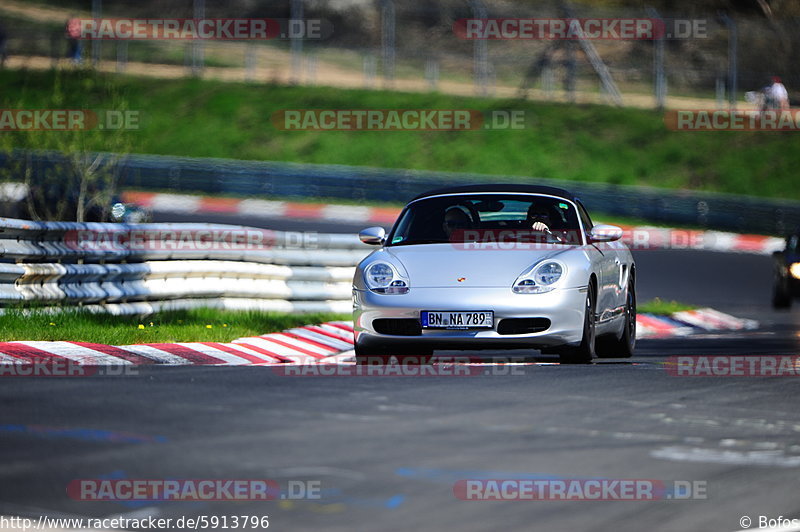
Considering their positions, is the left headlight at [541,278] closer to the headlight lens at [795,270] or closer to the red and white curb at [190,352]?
the red and white curb at [190,352]

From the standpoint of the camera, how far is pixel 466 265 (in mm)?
10906

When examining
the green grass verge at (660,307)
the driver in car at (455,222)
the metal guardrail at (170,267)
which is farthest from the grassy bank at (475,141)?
the driver in car at (455,222)

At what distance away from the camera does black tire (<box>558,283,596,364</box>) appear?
436 inches

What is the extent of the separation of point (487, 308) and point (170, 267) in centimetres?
467

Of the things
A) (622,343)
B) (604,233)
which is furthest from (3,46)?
(604,233)

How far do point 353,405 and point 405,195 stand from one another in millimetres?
27895

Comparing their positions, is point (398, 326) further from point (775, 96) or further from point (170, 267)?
point (775, 96)

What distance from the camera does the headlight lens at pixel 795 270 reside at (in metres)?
20.7

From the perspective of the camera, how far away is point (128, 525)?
5.31 metres

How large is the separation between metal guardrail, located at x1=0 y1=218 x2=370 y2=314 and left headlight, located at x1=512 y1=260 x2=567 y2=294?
438 centimetres

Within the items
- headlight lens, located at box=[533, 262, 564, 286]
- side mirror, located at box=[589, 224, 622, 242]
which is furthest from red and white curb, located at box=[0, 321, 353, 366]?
side mirror, located at box=[589, 224, 622, 242]

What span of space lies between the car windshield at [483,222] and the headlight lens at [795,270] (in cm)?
951

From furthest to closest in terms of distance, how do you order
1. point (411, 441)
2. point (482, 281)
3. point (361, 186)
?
1. point (361, 186)
2. point (482, 281)
3. point (411, 441)

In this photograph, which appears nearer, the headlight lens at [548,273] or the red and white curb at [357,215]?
the headlight lens at [548,273]
